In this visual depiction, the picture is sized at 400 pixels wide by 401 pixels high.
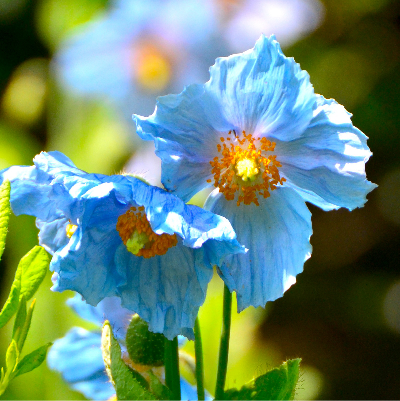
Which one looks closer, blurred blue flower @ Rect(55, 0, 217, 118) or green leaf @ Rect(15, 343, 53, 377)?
green leaf @ Rect(15, 343, 53, 377)

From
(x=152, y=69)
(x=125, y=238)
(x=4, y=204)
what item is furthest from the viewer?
(x=152, y=69)

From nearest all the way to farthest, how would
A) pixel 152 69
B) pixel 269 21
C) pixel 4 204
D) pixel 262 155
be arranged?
1. pixel 4 204
2. pixel 262 155
3. pixel 269 21
4. pixel 152 69

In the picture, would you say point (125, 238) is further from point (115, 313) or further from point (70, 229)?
point (115, 313)

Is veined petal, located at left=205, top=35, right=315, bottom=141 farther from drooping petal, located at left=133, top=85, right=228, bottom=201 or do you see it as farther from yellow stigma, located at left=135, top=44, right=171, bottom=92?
yellow stigma, located at left=135, top=44, right=171, bottom=92

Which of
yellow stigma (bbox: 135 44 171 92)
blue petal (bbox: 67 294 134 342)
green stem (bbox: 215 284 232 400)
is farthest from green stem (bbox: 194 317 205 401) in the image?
yellow stigma (bbox: 135 44 171 92)

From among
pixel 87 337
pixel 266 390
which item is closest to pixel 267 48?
pixel 266 390

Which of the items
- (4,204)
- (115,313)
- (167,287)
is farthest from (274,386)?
(4,204)

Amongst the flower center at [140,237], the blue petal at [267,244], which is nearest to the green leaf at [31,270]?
the flower center at [140,237]
